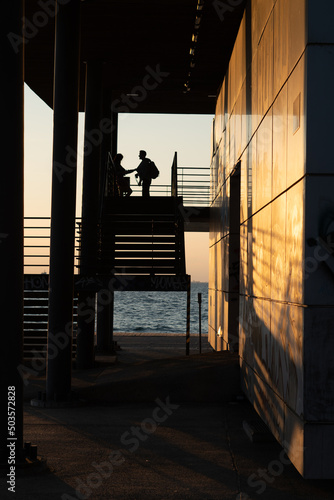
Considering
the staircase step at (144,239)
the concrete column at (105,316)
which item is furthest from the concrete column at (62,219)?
the concrete column at (105,316)

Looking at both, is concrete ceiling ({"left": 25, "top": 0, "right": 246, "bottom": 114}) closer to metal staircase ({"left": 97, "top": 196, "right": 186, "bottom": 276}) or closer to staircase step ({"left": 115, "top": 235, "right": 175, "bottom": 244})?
metal staircase ({"left": 97, "top": 196, "right": 186, "bottom": 276})

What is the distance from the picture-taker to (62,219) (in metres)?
12.1

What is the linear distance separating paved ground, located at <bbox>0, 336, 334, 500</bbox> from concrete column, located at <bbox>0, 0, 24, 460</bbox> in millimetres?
789

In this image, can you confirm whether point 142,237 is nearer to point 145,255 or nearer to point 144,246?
point 144,246

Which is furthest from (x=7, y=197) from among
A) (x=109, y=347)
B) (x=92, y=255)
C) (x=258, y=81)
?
(x=109, y=347)

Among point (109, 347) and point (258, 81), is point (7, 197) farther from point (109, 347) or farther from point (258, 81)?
point (109, 347)

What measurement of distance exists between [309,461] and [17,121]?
443 centimetres

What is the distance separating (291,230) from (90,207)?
412 inches

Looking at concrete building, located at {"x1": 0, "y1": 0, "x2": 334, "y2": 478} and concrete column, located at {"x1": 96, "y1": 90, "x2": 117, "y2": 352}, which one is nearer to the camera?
concrete building, located at {"x1": 0, "y1": 0, "x2": 334, "y2": 478}

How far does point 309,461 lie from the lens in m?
7.04

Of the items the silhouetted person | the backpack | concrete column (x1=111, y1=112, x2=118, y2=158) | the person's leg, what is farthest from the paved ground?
concrete column (x1=111, y1=112, x2=118, y2=158)

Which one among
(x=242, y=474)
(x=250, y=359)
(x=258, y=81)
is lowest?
(x=242, y=474)

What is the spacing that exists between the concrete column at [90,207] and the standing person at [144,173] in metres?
3.59

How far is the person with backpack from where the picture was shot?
21953mm
